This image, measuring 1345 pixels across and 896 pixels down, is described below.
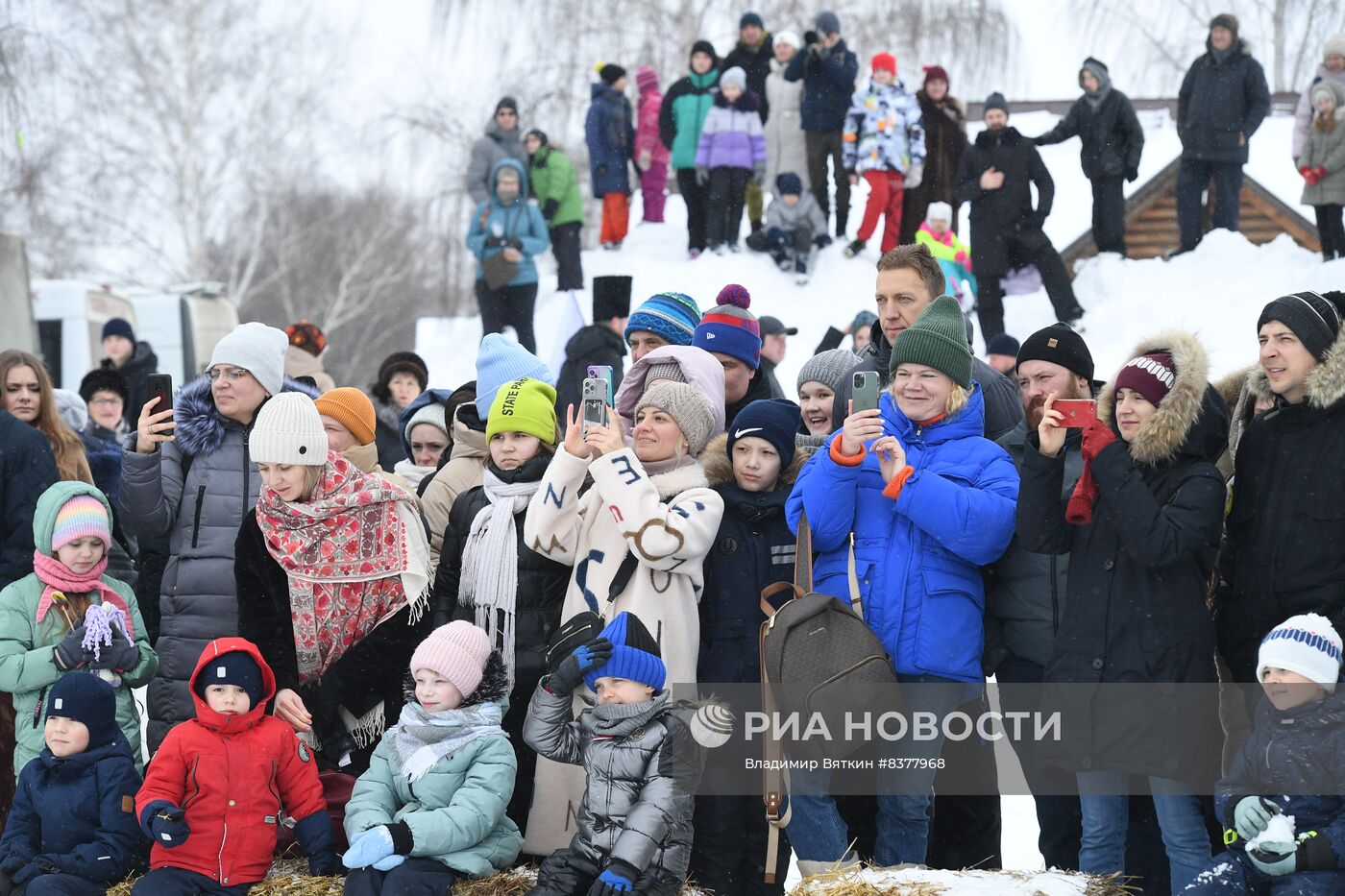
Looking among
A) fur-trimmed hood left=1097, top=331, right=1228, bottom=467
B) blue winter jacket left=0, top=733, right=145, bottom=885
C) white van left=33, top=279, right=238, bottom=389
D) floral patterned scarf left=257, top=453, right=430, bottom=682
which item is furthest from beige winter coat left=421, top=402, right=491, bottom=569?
white van left=33, top=279, right=238, bottom=389

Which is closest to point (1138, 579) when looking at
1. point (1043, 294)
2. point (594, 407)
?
point (594, 407)

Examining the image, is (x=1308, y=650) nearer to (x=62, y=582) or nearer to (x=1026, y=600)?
(x=1026, y=600)

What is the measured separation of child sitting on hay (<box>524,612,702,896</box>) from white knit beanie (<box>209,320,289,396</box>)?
1.68 m

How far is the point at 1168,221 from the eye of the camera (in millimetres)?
16938

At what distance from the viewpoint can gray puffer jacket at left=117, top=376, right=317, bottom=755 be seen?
5102mm

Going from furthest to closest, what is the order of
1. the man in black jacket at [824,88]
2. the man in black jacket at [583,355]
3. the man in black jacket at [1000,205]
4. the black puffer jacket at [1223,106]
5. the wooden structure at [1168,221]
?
1. the wooden structure at [1168,221]
2. the man in black jacket at [824,88]
3. the black puffer jacket at [1223,106]
4. the man in black jacket at [1000,205]
5. the man in black jacket at [583,355]

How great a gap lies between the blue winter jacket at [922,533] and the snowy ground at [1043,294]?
8408mm

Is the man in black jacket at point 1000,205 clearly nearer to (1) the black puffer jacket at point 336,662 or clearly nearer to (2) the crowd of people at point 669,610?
(2) the crowd of people at point 669,610

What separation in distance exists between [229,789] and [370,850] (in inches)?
22.3

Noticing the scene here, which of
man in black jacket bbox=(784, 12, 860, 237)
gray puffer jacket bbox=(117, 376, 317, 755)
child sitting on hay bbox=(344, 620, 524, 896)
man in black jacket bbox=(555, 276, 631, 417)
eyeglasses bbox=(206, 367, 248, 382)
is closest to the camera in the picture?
child sitting on hay bbox=(344, 620, 524, 896)

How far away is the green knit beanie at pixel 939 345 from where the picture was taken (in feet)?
15.0

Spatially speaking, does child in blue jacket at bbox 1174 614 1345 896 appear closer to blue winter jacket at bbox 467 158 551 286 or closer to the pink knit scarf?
A: the pink knit scarf

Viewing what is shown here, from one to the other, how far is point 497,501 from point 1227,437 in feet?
7.68

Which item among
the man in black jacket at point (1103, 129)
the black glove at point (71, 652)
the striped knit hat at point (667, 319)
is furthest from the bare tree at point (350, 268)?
the black glove at point (71, 652)
